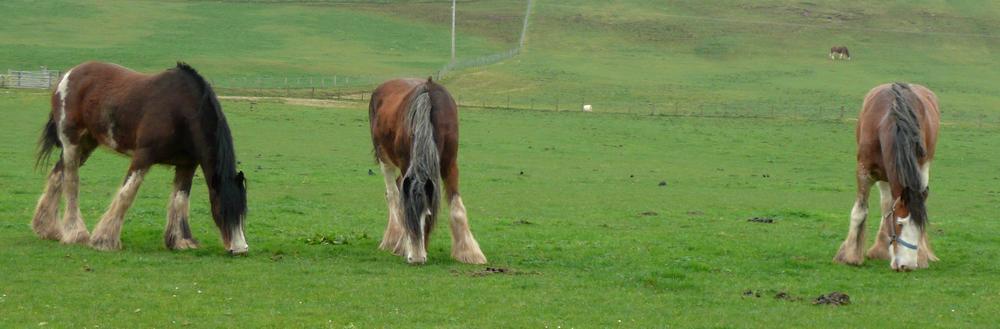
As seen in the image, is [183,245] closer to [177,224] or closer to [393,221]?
[177,224]

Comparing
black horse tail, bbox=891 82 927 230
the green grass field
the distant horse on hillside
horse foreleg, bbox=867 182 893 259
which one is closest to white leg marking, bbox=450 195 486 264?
the green grass field

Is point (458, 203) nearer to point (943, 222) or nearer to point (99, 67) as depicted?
point (99, 67)

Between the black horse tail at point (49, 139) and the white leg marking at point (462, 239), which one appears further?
the black horse tail at point (49, 139)

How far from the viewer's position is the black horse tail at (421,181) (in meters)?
13.8

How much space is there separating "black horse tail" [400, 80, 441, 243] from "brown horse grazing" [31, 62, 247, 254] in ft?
6.61

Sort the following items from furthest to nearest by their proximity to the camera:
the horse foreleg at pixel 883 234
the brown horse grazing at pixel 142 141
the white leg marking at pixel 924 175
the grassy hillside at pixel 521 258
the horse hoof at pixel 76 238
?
the horse foreleg at pixel 883 234 → the horse hoof at pixel 76 238 → the brown horse grazing at pixel 142 141 → the white leg marking at pixel 924 175 → the grassy hillside at pixel 521 258

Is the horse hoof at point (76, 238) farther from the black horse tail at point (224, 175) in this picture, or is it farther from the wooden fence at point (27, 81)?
the wooden fence at point (27, 81)

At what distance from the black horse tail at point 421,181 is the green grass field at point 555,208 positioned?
57cm

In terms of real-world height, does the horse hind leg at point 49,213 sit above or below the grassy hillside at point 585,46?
above

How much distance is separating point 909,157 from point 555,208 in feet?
30.1

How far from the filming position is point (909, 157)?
14.0 metres

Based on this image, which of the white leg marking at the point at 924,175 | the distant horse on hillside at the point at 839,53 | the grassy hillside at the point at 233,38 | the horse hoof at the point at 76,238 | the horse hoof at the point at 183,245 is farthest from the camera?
the distant horse on hillside at the point at 839,53

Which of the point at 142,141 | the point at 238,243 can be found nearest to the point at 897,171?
the point at 238,243

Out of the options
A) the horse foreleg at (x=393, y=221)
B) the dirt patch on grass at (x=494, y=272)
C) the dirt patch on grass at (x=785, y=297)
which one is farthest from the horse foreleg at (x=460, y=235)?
the dirt patch on grass at (x=785, y=297)
